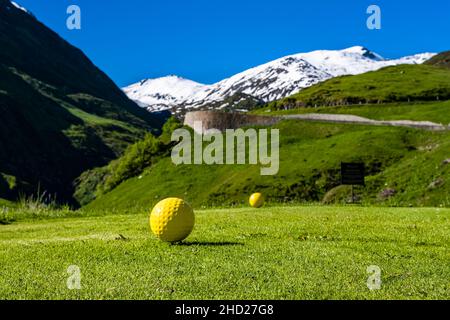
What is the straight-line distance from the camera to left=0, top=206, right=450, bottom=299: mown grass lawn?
8.77 meters

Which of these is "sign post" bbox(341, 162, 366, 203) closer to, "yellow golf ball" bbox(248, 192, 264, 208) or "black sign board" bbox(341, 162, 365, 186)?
"black sign board" bbox(341, 162, 365, 186)

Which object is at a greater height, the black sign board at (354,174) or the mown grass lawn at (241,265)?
the black sign board at (354,174)

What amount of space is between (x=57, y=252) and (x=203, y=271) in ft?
17.4

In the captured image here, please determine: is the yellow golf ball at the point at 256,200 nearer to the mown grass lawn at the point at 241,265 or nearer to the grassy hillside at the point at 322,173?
the grassy hillside at the point at 322,173

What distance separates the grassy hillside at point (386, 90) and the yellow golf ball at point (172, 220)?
128 metres

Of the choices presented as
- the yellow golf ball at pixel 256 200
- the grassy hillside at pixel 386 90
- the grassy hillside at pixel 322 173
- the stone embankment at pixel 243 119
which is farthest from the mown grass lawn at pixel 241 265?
the grassy hillside at pixel 386 90

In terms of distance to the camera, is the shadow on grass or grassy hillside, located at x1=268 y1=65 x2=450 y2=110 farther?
grassy hillside, located at x1=268 y1=65 x2=450 y2=110

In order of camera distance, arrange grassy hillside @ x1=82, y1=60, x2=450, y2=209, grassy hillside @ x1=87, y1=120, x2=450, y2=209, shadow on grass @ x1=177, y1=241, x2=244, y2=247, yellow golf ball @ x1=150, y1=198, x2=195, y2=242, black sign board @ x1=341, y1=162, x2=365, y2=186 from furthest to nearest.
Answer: grassy hillside @ x1=87, y1=120, x2=450, y2=209
grassy hillside @ x1=82, y1=60, x2=450, y2=209
black sign board @ x1=341, y1=162, x2=365, y2=186
yellow golf ball @ x1=150, y1=198, x2=195, y2=242
shadow on grass @ x1=177, y1=241, x2=244, y2=247

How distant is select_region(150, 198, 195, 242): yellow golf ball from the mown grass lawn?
0.36 metres

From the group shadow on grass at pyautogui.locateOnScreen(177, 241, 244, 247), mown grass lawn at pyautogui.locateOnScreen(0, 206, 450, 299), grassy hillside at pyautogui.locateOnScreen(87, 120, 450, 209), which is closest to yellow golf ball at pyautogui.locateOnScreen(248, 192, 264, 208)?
grassy hillside at pyautogui.locateOnScreen(87, 120, 450, 209)

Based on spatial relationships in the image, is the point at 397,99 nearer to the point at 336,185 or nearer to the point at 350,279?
the point at 336,185

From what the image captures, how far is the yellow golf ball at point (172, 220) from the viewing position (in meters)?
15.0

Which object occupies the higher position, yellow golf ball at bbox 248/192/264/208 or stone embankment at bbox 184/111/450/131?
stone embankment at bbox 184/111/450/131
